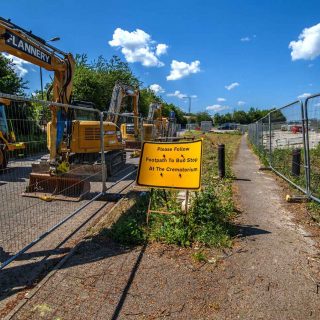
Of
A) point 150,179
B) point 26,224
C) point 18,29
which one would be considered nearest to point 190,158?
point 150,179

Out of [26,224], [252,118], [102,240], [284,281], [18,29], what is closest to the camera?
[284,281]

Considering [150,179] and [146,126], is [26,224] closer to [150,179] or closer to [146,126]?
[150,179]

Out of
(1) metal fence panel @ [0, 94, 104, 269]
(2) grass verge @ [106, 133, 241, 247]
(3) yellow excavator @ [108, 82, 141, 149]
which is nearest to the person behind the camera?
(2) grass verge @ [106, 133, 241, 247]

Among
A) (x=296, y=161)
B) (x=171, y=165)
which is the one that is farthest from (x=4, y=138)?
(x=296, y=161)

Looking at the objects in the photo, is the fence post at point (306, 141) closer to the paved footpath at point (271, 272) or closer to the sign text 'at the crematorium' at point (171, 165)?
the paved footpath at point (271, 272)

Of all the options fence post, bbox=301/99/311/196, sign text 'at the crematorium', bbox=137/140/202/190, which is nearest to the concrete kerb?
sign text 'at the crematorium', bbox=137/140/202/190

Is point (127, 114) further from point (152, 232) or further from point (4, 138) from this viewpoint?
point (152, 232)

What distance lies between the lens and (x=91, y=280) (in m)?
3.87

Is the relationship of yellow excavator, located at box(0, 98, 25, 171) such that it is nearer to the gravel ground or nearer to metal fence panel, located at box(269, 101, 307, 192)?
the gravel ground

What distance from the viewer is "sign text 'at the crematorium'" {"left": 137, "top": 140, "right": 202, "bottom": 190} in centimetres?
538

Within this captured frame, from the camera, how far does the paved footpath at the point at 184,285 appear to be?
326 cm

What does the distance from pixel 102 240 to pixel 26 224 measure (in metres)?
1.85

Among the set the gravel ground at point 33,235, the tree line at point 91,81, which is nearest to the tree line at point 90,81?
the tree line at point 91,81

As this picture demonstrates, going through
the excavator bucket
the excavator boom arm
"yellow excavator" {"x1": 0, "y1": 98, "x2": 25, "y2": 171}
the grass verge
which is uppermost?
the excavator boom arm
